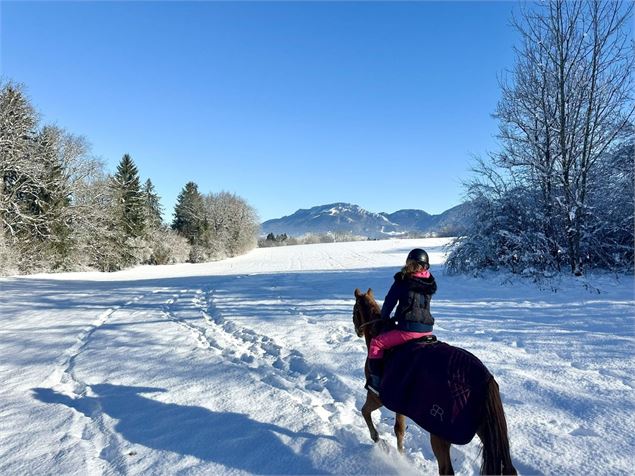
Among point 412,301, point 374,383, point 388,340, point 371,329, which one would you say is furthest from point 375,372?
point 412,301

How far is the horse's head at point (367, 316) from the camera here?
13.8 feet

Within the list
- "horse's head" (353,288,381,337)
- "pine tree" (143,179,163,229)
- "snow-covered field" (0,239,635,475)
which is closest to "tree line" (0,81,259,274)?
"pine tree" (143,179,163,229)

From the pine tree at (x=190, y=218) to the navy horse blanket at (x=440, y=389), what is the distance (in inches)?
2114

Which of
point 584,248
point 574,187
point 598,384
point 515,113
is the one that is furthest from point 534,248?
point 598,384

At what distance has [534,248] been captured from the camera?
1369 cm

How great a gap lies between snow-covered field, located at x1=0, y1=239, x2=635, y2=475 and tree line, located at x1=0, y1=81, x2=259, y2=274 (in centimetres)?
1586

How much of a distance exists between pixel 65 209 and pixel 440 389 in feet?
108

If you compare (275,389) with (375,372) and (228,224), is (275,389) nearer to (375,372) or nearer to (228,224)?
(375,372)

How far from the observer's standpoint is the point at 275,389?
17.2 feet

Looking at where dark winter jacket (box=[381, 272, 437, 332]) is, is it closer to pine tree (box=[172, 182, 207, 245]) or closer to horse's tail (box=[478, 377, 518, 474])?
horse's tail (box=[478, 377, 518, 474])

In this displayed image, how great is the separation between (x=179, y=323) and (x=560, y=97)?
51.8 feet

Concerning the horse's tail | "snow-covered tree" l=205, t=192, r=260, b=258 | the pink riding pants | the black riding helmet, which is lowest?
the horse's tail

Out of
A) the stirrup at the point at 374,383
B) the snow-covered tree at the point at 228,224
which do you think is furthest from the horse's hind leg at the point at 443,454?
the snow-covered tree at the point at 228,224

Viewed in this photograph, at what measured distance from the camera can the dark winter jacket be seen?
378 cm
